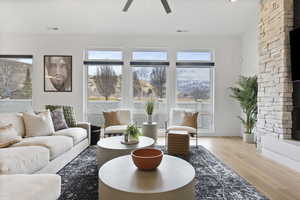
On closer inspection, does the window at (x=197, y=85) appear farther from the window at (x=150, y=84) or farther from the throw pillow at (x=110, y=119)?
the throw pillow at (x=110, y=119)

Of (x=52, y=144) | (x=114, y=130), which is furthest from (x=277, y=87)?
(x=52, y=144)

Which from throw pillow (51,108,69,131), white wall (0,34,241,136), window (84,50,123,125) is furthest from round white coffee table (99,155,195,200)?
white wall (0,34,241,136)

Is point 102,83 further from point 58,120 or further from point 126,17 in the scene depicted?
point 58,120

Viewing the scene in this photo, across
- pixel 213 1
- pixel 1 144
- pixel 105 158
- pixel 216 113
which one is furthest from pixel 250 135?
pixel 1 144

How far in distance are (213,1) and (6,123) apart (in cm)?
440

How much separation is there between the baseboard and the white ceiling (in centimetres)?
295

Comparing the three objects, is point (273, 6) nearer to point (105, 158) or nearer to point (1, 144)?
point (105, 158)

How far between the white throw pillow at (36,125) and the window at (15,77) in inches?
107

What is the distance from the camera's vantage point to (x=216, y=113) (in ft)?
18.8

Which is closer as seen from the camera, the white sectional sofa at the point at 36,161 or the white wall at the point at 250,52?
the white sectional sofa at the point at 36,161

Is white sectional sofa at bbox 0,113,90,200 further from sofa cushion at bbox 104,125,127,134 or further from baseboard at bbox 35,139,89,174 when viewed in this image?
sofa cushion at bbox 104,125,127,134

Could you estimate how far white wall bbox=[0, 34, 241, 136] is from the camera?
557cm

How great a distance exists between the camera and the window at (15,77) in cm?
553

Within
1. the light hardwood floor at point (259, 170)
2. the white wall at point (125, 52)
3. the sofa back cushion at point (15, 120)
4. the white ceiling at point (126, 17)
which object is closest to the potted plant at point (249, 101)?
the light hardwood floor at point (259, 170)
